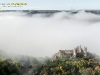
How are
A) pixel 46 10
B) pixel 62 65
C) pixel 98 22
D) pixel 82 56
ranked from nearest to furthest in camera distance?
1. pixel 62 65
2. pixel 82 56
3. pixel 46 10
4. pixel 98 22

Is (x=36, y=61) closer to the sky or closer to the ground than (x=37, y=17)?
closer to the ground

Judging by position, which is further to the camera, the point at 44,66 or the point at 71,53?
the point at 71,53

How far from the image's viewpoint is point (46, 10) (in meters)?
7.65

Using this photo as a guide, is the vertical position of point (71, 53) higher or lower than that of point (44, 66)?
higher

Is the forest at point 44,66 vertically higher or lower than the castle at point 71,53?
lower

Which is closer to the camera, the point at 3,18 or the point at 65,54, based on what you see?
the point at 65,54

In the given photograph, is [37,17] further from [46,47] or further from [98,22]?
[98,22]

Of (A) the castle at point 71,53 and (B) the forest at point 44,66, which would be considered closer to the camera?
(B) the forest at point 44,66

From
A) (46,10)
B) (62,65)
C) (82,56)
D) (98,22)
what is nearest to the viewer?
(62,65)

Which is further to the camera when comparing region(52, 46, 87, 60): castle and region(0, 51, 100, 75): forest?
region(52, 46, 87, 60): castle

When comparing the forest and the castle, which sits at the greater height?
A: the castle

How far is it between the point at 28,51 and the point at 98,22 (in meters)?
2.60

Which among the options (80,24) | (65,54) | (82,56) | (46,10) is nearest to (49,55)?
(65,54)
